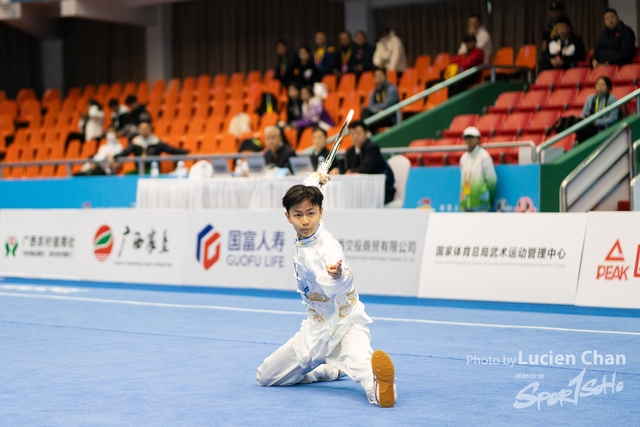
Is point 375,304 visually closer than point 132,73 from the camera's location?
Yes

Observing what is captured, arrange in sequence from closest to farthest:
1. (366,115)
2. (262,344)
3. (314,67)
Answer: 1. (262,344)
2. (366,115)
3. (314,67)

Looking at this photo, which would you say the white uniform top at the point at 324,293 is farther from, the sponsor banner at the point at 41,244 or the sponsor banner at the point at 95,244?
the sponsor banner at the point at 41,244

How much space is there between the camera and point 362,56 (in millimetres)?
20266

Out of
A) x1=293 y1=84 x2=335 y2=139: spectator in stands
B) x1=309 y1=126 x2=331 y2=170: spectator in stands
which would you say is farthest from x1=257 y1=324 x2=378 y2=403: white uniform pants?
x1=293 y1=84 x2=335 y2=139: spectator in stands

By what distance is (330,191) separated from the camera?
12086 mm

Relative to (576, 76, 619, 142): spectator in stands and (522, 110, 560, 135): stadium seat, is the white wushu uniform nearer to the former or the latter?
(576, 76, 619, 142): spectator in stands

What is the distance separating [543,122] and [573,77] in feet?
5.20

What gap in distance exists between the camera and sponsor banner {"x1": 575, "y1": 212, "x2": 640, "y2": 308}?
9.30 metres

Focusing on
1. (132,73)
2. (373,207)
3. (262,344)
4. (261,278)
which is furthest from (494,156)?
(132,73)

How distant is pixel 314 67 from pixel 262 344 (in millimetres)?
13032

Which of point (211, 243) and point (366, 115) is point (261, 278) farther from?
point (366, 115)

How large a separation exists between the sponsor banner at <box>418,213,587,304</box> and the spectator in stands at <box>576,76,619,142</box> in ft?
16.9

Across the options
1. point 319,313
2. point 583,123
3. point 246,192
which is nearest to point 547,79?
point 583,123

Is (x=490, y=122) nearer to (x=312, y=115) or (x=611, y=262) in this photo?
(x=312, y=115)
